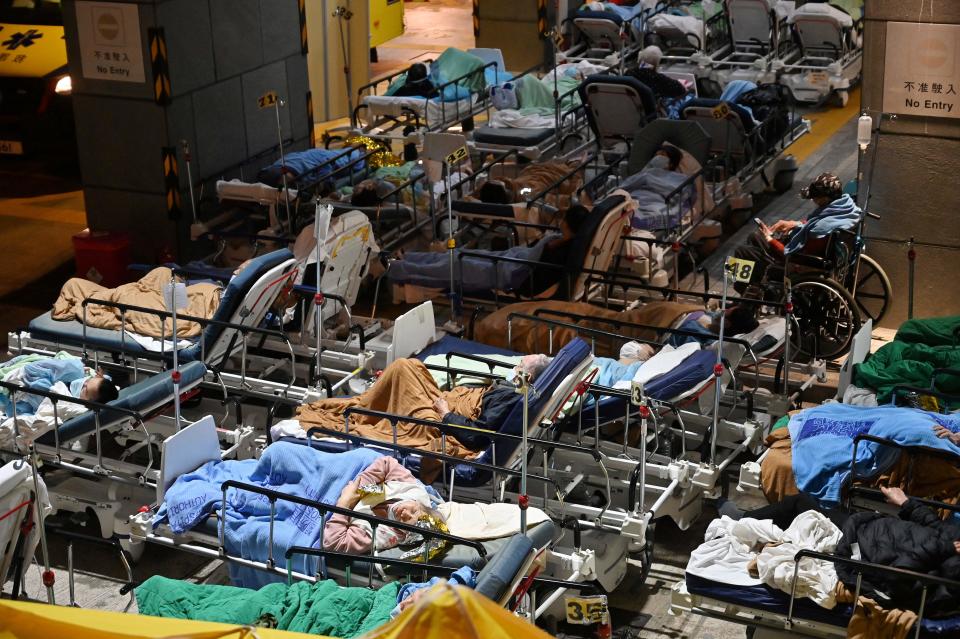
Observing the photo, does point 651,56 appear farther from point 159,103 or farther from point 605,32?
point 159,103

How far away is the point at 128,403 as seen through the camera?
872 cm

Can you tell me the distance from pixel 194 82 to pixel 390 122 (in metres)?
4.48

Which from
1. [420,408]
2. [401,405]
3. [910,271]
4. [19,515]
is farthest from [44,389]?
[910,271]

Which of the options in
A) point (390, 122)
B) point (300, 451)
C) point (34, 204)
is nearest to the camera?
point (300, 451)

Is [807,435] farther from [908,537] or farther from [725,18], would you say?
[725,18]

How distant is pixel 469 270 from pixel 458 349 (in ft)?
Answer: 4.99

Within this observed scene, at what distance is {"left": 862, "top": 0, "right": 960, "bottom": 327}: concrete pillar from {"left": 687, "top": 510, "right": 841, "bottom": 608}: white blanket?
4.08m

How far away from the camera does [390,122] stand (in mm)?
16953

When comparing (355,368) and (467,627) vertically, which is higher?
(467,627)

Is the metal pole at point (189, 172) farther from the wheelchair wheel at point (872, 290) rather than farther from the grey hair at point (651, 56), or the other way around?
the grey hair at point (651, 56)

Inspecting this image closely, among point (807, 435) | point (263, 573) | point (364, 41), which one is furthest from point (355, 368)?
point (364, 41)

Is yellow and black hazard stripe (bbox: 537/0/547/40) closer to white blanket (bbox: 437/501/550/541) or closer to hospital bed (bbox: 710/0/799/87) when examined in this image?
hospital bed (bbox: 710/0/799/87)

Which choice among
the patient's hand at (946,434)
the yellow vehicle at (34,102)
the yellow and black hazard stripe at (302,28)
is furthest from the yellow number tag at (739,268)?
the yellow vehicle at (34,102)

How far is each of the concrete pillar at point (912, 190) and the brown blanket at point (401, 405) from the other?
3.91m
